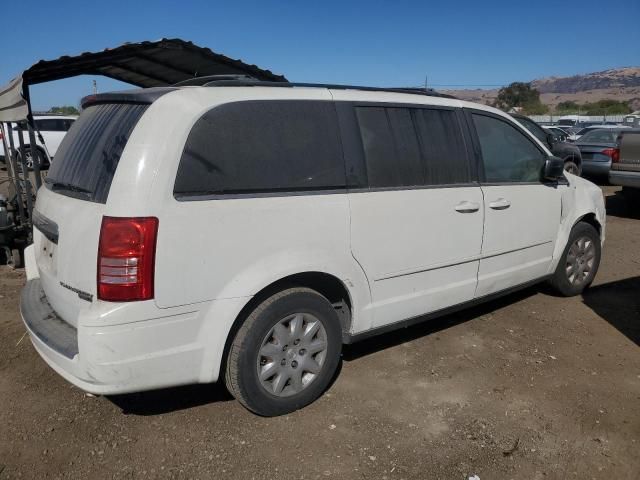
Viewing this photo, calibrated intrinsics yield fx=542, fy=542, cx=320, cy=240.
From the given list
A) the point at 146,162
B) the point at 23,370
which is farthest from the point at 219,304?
the point at 23,370

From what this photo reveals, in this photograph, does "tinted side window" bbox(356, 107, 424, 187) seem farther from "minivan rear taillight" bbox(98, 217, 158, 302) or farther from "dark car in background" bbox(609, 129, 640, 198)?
"dark car in background" bbox(609, 129, 640, 198)

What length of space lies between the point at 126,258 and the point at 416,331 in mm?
2659

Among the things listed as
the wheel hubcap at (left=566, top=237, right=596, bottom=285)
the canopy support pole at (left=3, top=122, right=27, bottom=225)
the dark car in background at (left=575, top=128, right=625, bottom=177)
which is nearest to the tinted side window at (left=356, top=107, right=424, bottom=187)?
the wheel hubcap at (left=566, top=237, right=596, bottom=285)

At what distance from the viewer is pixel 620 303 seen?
204 inches

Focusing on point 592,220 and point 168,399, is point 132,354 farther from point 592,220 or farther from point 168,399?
point 592,220

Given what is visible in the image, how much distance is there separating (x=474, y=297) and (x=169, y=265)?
247 cm

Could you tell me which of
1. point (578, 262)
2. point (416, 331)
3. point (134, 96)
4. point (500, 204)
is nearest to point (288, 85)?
point (134, 96)

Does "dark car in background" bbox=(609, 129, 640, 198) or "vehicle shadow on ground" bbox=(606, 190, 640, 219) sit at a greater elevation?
"dark car in background" bbox=(609, 129, 640, 198)

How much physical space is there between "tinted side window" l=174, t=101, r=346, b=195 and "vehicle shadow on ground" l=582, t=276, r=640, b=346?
302 cm

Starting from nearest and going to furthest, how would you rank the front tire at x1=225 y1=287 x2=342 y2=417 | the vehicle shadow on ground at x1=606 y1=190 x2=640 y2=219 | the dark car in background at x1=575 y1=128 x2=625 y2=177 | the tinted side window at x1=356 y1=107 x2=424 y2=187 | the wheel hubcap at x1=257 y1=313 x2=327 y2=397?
the front tire at x1=225 y1=287 x2=342 y2=417 → the wheel hubcap at x1=257 y1=313 x2=327 y2=397 → the tinted side window at x1=356 y1=107 x2=424 y2=187 → the vehicle shadow on ground at x1=606 y1=190 x2=640 y2=219 → the dark car in background at x1=575 y1=128 x2=625 y2=177

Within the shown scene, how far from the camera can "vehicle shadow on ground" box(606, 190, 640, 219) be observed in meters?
10.2

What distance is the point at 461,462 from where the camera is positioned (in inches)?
109

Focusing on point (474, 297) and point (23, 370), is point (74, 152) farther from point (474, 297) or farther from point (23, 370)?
point (474, 297)

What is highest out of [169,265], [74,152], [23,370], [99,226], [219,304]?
[74,152]
